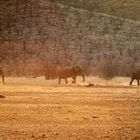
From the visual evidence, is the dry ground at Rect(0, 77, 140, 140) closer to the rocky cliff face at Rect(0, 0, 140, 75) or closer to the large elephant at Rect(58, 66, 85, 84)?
the large elephant at Rect(58, 66, 85, 84)

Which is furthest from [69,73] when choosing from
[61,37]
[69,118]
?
[69,118]

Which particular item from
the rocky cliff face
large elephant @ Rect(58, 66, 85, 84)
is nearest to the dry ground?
large elephant @ Rect(58, 66, 85, 84)

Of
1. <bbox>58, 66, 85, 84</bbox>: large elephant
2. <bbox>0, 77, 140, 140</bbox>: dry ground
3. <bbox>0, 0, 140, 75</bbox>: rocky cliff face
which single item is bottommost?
<bbox>58, 66, 85, 84</bbox>: large elephant

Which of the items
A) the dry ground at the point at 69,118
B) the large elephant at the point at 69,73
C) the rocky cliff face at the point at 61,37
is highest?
the rocky cliff face at the point at 61,37

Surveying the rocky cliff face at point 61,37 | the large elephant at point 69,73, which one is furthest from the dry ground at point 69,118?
the rocky cliff face at point 61,37

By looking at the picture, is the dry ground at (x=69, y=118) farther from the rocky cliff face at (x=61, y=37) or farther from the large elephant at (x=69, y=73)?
the rocky cliff face at (x=61, y=37)

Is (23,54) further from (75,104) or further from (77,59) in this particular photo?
(75,104)

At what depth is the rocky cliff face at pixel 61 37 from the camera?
5034 centimetres

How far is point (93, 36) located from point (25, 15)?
6.37 m

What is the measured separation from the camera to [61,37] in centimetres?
5450

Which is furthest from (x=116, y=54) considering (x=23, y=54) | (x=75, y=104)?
(x=75, y=104)

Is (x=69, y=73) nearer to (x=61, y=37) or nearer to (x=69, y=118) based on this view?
(x=61, y=37)

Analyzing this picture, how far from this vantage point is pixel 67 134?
11.6 m

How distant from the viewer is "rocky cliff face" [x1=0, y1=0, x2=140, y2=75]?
50.3m
